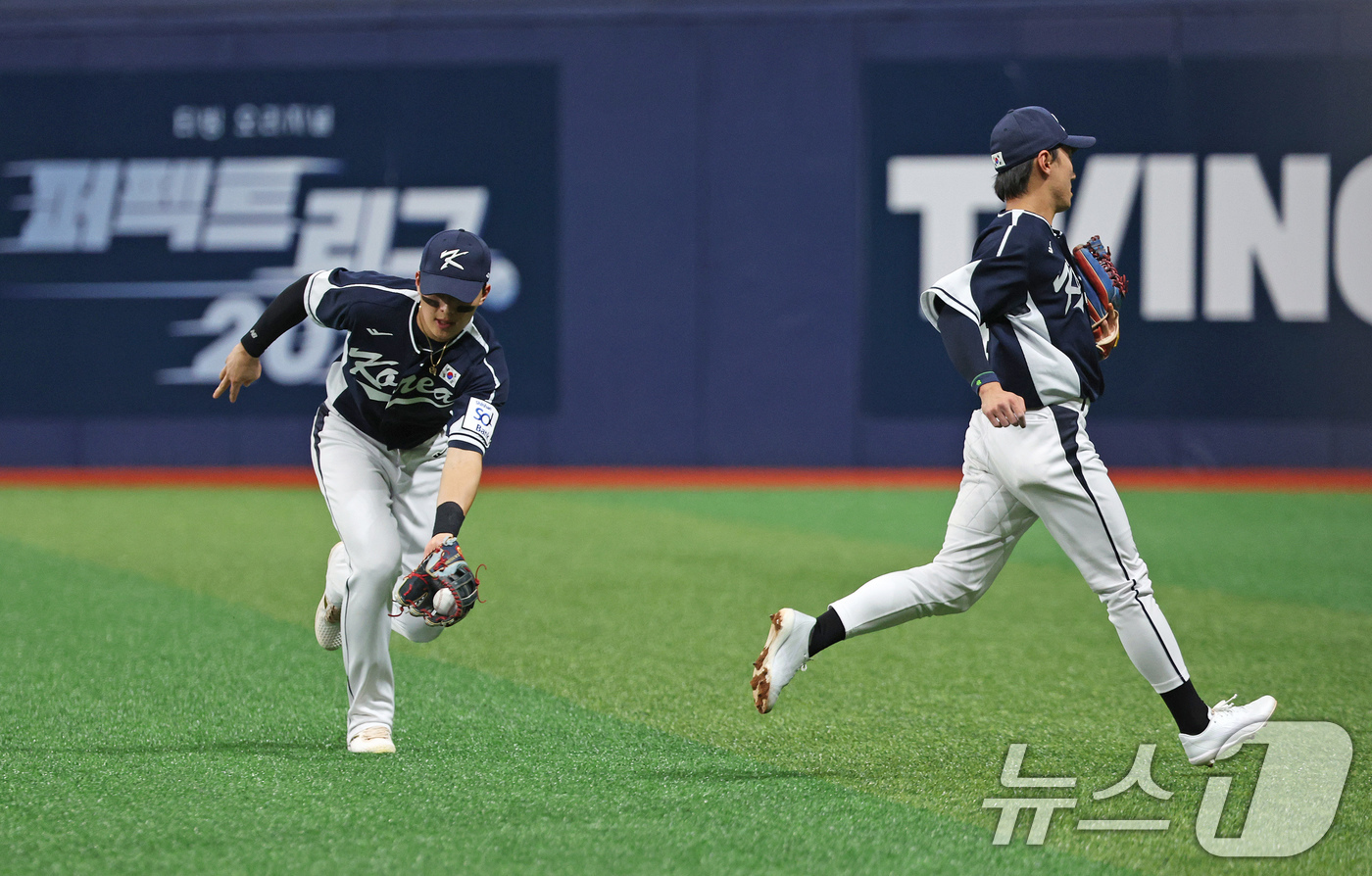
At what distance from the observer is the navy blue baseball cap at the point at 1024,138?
4602 mm

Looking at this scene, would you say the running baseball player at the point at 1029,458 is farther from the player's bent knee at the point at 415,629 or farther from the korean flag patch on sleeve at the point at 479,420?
the player's bent knee at the point at 415,629

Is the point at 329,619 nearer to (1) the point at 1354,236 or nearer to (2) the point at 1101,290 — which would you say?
(2) the point at 1101,290

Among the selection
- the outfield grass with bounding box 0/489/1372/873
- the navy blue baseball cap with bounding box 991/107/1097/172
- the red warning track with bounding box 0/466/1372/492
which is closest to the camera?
the outfield grass with bounding box 0/489/1372/873

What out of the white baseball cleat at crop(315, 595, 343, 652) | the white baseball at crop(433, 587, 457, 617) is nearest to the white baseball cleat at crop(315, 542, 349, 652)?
the white baseball cleat at crop(315, 595, 343, 652)

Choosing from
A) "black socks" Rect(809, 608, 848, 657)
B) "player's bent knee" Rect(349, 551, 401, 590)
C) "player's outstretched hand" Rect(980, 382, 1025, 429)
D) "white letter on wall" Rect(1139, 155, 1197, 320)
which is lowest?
"black socks" Rect(809, 608, 848, 657)

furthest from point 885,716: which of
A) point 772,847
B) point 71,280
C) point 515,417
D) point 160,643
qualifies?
point 71,280

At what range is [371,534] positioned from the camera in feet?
15.9

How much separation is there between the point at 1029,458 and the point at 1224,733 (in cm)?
97

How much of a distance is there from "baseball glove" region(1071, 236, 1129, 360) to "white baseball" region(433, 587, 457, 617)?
6.80ft

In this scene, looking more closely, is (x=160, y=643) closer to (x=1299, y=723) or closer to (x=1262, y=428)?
(x=1299, y=723)

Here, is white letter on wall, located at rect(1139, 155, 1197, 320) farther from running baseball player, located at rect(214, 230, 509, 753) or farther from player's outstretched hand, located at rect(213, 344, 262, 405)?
player's outstretched hand, located at rect(213, 344, 262, 405)

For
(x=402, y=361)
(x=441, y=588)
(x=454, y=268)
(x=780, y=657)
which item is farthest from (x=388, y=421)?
(x=780, y=657)

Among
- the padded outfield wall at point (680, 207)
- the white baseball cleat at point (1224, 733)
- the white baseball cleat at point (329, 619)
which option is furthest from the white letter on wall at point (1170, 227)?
the white baseball cleat at point (329, 619)

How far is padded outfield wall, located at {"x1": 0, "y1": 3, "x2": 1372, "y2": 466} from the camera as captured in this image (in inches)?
615
